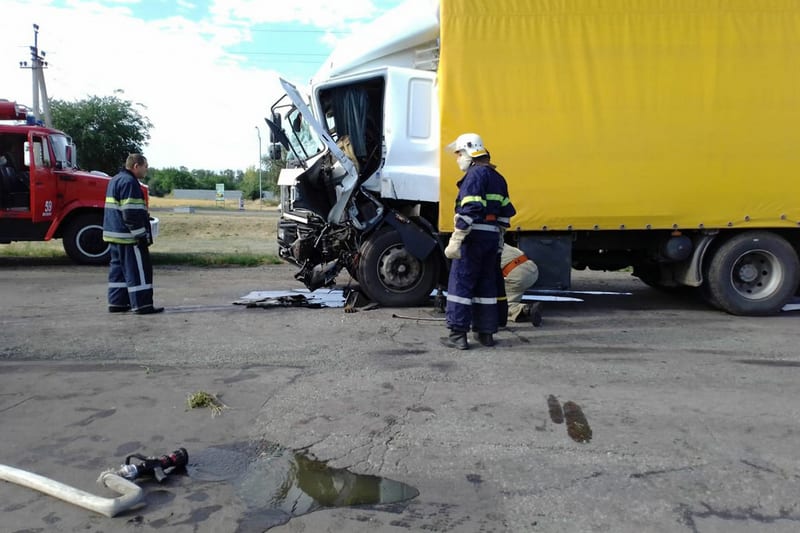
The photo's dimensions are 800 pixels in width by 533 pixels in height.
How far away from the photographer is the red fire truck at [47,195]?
1101 centimetres

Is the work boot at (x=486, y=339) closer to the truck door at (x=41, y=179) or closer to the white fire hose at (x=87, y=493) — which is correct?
the white fire hose at (x=87, y=493)

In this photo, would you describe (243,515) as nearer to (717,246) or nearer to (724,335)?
(724,335)

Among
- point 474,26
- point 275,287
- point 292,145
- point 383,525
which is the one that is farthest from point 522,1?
point 383,525

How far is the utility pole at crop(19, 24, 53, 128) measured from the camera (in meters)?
28.7

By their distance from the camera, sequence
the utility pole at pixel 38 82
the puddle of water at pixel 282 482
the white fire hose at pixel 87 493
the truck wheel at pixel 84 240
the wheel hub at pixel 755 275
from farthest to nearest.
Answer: the utility pole at pixel 38 82 → the truck wheel at pixel 84 240 → the wheel hub at pixel 755 275 → the puddle of water at pixel 282 482 → the white fire hose at pixel 87 493

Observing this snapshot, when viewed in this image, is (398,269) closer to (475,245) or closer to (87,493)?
(475,245)

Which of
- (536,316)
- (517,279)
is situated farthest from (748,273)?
(517,279)

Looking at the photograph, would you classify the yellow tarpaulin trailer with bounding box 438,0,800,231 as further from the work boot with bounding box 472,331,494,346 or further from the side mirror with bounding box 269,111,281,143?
the side mirror with bounding box 269,111,281,143

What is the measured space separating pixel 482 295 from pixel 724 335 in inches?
109

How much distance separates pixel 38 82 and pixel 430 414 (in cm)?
3364

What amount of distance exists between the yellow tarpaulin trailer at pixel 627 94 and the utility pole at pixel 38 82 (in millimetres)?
27133

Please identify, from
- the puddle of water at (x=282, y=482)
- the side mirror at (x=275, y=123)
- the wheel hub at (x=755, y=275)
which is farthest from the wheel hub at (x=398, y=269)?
the puddle of water at (x=282, y=482)

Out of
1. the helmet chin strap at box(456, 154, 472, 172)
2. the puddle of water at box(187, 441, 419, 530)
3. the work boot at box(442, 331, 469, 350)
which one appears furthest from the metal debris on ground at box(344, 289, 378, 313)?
the puddle of water at box(187, 441, 419, 530)

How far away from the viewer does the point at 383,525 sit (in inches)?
110
